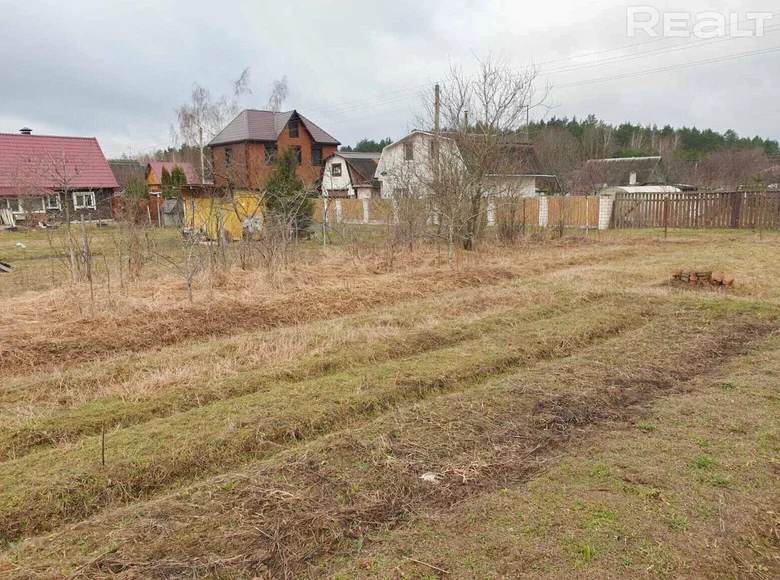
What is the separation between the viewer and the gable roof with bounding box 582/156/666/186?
4759 centimetres

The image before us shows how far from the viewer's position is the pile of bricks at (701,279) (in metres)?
9.94

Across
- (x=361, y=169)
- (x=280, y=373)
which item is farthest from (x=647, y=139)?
(x=280, y=373)

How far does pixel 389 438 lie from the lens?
4.16 meters

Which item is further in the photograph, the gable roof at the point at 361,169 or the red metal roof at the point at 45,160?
the gable roof at the point at 361,169

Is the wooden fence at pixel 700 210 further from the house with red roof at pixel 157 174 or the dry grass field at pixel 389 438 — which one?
the house with red roof at pixel 157 174

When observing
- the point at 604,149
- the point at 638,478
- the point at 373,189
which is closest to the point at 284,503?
the point at 638,478

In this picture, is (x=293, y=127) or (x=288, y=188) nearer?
(x=288, y=188)

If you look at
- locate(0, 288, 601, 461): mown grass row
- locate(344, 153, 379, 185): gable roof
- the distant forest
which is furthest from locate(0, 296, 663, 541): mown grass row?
the distant forest

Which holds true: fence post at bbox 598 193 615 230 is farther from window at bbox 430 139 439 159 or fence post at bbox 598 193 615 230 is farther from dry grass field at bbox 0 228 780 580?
dry grass field at bbox 0 228 780 580

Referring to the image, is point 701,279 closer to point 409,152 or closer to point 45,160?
point 409,152

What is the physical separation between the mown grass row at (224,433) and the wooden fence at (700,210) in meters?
17.7

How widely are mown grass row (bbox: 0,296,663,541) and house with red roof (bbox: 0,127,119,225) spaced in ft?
95.0

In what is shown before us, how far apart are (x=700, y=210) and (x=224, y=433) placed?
24.2m

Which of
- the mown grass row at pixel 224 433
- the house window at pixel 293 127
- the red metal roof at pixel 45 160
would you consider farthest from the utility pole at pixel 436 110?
the house window at pixel 293 127
